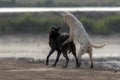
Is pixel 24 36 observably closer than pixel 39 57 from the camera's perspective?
No

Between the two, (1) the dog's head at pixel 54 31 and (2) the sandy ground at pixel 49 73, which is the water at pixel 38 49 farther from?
(2) the sandy ground at pixel 49 73

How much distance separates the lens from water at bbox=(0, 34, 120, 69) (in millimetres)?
35594

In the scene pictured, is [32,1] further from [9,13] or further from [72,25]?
[72,25]

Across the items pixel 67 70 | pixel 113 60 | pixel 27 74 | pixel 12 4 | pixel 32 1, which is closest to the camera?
pixel 27 74

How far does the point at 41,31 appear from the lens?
1757 inches

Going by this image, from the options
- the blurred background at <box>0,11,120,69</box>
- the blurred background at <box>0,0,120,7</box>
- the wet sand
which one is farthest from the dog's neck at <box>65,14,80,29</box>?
the blurred background at <box>0,0,120,7</box>

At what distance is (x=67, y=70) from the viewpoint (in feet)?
82.3

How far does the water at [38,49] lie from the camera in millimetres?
Result: 35594

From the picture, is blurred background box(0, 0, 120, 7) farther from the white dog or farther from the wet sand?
the white dog

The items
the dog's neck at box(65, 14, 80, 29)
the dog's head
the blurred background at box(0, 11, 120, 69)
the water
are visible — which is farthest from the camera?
the blurred background at box(0, 11, 120, 69)

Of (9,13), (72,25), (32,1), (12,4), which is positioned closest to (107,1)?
(32,1)

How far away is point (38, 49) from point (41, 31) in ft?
17.1

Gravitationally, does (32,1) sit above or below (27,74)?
below

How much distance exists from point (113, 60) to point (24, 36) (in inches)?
367
